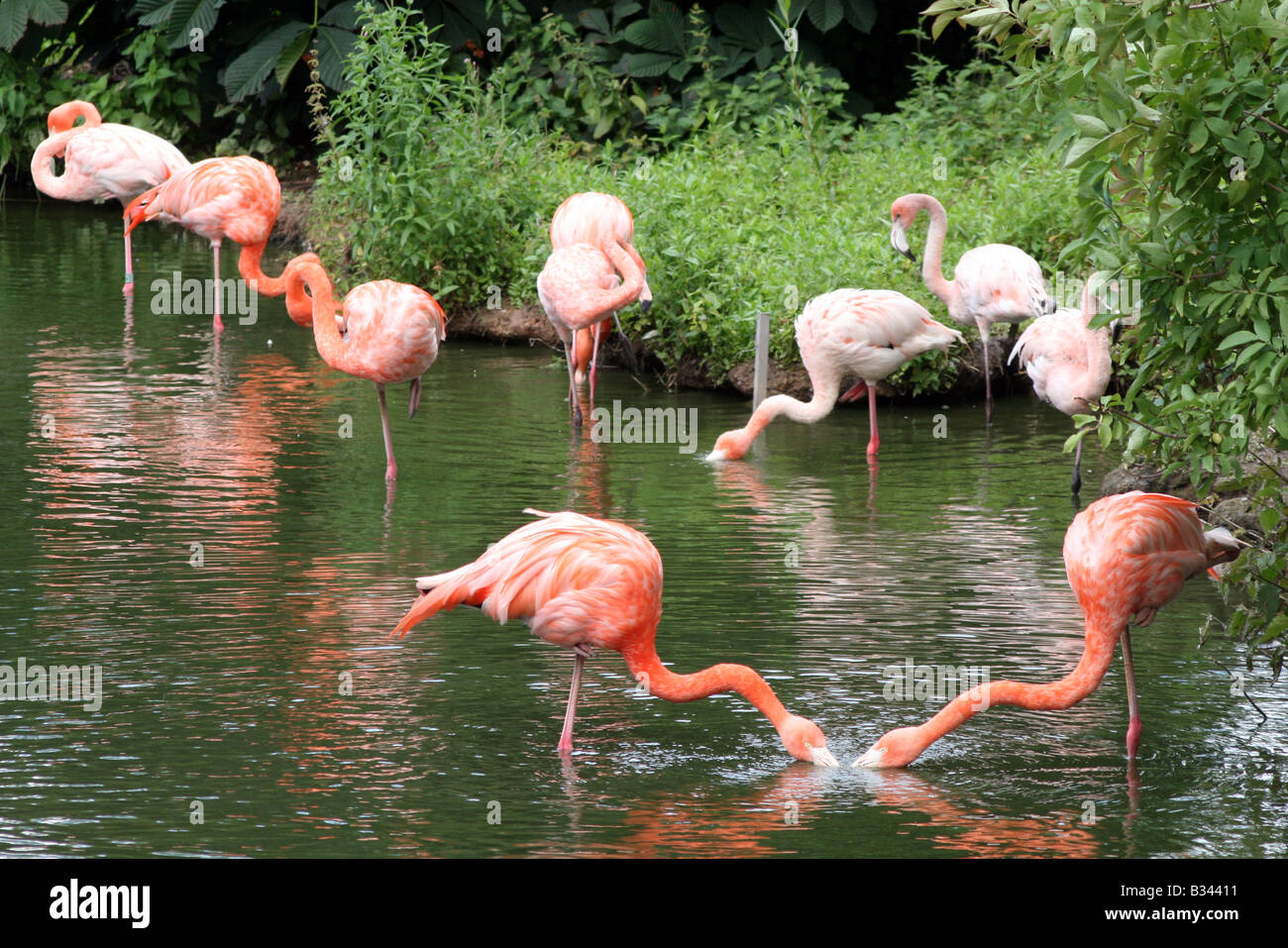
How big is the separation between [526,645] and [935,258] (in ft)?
17.1

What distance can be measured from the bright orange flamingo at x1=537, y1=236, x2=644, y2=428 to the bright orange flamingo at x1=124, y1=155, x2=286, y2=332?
2686mm

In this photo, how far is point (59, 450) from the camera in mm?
8719

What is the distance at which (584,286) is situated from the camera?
9.84 meters

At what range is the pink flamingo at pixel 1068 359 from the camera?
8.55 meters

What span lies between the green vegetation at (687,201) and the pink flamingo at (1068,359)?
3.94ft

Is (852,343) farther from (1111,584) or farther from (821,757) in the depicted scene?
(821,757)

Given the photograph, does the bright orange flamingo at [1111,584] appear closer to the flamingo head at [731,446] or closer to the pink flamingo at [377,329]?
the flamingo head at [731,446]

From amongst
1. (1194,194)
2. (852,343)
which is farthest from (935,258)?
(1194,194)

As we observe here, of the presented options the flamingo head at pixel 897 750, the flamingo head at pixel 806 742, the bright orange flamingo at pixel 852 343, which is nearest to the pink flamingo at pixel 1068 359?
the bright orange flamingo at pixel 852 343

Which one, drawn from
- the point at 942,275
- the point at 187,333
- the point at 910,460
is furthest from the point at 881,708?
the point at 187,333

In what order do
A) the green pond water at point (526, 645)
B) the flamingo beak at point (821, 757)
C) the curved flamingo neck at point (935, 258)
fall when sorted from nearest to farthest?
the green pond water at point (526, 645) < the flamingo beak at point (821, 757) < the curved flamingo neck at point (935, 258)

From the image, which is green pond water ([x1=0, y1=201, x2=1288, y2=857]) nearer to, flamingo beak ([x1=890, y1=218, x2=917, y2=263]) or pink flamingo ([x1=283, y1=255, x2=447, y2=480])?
pink flamingo ([x1=283, y1=255, x2=447, y2=480])

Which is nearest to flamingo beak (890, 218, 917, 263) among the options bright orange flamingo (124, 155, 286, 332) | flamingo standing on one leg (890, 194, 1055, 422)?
flamingo standing on one leg (890, 194, 1055, 422)

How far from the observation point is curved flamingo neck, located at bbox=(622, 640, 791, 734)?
16.1 ft
